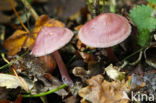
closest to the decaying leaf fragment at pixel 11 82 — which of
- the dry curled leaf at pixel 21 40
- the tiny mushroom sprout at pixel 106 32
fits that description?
the dry curled leaf at pixel 21 40

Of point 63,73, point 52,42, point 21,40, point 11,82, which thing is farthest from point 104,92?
point 21,40

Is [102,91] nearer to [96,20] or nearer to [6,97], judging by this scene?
[96,20]

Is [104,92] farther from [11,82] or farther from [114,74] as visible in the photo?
[11,82]

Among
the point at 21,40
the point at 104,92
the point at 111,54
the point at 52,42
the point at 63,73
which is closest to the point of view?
the point at 104,92

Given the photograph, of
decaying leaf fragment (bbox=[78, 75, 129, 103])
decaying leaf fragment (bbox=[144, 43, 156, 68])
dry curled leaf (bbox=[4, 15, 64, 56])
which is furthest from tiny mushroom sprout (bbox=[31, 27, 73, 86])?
decaying leaf fragment (bbox=[144, 43, 156, 68])

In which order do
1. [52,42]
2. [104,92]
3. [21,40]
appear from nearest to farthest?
[104,92] < [52,42] < [21,40]

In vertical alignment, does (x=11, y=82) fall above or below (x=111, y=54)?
above

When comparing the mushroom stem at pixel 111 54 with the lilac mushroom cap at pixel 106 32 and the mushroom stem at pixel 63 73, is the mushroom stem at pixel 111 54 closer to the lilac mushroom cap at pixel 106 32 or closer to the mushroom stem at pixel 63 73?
the lilac mushroom cap at pixel 106 32
